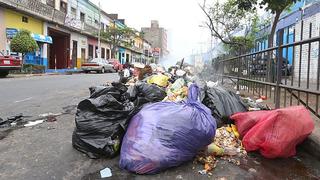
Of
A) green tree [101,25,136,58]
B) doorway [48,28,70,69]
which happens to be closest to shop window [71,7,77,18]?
doorway [48,28,70,69]

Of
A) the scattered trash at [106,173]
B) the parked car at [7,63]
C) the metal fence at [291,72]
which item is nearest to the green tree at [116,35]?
the parked car at [7,63]

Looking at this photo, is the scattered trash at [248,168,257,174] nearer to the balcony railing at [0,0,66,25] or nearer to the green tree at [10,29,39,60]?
the green tree at [10,29,39,60]

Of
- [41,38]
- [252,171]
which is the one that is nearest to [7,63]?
[41,38]

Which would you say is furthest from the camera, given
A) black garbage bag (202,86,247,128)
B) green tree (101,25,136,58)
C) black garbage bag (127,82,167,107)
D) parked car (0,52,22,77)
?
green tree (101,25,136,58)

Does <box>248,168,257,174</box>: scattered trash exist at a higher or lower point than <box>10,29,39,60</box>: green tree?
lower

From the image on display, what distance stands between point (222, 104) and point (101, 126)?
167cm

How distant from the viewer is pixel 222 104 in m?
4.42

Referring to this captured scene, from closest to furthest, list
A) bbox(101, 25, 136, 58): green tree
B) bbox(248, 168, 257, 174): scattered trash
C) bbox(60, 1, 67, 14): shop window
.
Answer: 1. bbox(248, 168, 257, 174): scattered trash
2. bbox(60, 1, 67, 14): shop window
3. bbox(101, 25, 136, 58): green tree

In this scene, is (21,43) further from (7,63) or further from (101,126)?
(101,126)

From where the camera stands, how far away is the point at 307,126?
3486 mm

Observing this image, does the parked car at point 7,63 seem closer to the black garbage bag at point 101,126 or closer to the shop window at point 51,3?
the shop window at point 51,3

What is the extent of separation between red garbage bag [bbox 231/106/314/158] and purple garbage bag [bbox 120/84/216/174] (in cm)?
44

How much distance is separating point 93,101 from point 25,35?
720 inches

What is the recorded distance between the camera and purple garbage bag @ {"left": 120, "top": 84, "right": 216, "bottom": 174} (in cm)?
300
